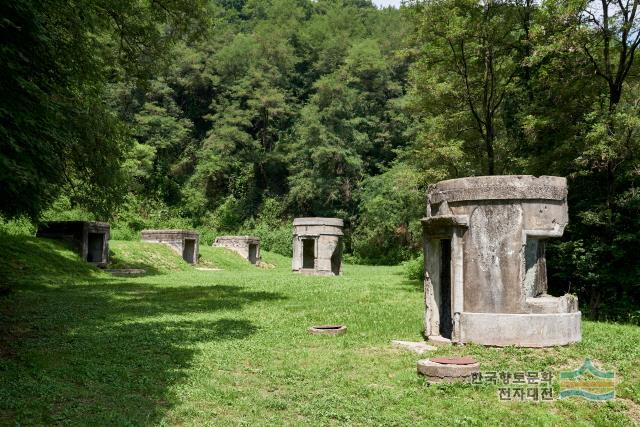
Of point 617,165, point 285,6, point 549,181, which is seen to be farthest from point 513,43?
point 285,6

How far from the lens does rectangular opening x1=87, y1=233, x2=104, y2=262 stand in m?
22.3

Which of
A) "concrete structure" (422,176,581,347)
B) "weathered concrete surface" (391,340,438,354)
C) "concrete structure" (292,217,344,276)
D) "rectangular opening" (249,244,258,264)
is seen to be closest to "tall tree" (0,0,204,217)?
"weathered concrete surface" (391,340,438,354)

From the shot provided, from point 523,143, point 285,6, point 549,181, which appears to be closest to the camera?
point 549,181

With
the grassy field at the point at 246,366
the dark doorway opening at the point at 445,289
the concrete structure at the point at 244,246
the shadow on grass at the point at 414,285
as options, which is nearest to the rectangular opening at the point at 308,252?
the concrete structure at the point at 244,246

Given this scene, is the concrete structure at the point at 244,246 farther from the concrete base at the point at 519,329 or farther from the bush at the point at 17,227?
the concrete base at the point at 519,329

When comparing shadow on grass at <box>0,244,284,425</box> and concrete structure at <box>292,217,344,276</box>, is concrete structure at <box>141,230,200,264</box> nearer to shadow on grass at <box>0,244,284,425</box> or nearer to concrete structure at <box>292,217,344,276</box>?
concrete structure at <box>292,217,344,276</box>

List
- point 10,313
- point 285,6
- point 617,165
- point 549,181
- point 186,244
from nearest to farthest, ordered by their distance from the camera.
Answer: point 549,181
point 10,313
point 617,165
point 186,244
point 285,6

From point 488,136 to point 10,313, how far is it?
49.8 ft

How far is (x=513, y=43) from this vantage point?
18531 millimetres

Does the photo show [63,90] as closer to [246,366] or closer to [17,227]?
[246,366]

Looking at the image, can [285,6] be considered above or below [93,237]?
above

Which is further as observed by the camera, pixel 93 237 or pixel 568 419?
pixel 93 237

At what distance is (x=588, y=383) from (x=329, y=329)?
183 inches

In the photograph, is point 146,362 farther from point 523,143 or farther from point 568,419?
point 523,143
